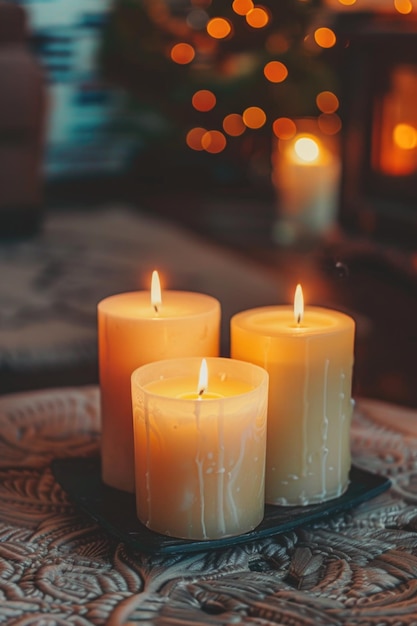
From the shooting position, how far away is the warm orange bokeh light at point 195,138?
3.58 metres

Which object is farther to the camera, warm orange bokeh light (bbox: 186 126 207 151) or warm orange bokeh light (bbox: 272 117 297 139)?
warm orange bokeh light (bbox: 186 126 207 151)

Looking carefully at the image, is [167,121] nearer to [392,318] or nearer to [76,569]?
[392,318]

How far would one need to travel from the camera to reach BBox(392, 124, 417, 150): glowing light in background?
6.69 ft

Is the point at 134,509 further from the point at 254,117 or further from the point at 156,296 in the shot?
the point at 254,117

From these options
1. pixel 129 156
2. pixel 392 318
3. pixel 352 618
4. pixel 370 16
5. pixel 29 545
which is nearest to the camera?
A: pixel 352 618

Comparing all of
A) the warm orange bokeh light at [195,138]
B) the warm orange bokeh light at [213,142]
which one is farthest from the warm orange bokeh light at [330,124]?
the warm orange bokeh light at [195,138]

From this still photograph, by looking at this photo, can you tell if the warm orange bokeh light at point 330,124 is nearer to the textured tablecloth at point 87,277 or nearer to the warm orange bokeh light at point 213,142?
the warm orange bokeh light at point 213,142

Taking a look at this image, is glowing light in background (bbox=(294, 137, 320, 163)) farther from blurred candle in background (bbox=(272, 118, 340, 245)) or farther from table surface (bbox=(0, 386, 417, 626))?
table surface (bbox=(0, 386, 417, 626))

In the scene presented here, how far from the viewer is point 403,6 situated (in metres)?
2.09

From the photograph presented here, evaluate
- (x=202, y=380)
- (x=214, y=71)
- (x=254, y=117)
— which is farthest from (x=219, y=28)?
(x=202, y=380)

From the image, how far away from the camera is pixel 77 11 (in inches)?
146

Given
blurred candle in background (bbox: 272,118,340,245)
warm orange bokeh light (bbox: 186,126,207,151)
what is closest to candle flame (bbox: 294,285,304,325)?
blurred candle in background (bbox: 272,118,340,245)

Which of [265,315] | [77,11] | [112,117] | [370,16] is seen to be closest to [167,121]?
[112,117]

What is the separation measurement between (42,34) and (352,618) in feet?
11.3
